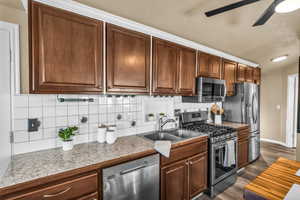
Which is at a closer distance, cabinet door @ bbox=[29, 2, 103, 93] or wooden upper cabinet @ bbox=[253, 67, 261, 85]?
cabinet door @ bbox=[29, 2, 103, 93]

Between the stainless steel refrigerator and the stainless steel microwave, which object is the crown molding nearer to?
the stainless steel microwave

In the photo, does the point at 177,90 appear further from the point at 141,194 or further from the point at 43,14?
the point at 43,14

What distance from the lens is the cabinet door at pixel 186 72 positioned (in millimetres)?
2291

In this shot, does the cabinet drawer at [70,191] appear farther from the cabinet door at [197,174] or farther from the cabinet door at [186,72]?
the cabinet door at [186,72]

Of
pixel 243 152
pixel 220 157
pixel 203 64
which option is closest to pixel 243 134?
pixel 243 152

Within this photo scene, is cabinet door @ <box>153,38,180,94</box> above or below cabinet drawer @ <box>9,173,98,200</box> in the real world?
above

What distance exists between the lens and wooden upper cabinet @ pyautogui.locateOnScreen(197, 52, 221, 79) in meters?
2.58

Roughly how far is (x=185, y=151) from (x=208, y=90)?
1.19 meters

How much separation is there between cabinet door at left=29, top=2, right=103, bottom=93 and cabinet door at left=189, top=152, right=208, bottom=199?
1541mm

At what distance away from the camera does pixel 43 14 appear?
130 cm

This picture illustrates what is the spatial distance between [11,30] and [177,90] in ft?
6.18

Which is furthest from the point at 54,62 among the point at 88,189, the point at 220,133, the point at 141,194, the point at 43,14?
the point at 220,133

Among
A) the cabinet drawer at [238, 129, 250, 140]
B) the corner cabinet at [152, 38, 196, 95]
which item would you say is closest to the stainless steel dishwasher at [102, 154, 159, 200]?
the corner cabinet at [152, 38, 196, 95]

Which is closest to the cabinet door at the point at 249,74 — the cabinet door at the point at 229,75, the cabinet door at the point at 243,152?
the cabinet door at the point at 229,75
